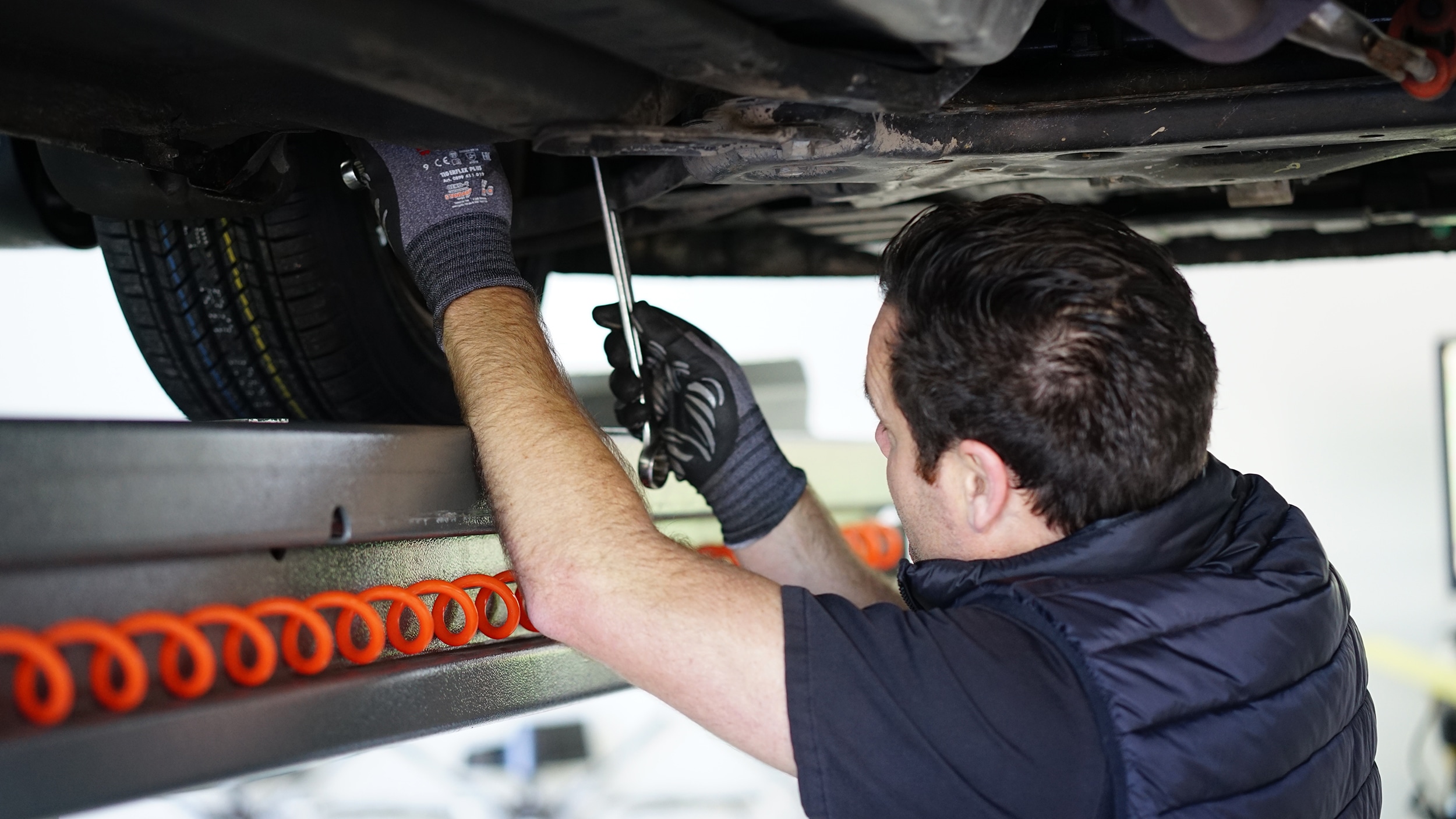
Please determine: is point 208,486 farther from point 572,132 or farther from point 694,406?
point 694,406

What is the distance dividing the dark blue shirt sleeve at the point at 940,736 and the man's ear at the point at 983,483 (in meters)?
0.21

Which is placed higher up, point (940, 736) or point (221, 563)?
point (221, 563)

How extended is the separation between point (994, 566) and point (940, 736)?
0.67 feet

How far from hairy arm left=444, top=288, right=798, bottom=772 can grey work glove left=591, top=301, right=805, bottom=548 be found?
0.71 ft

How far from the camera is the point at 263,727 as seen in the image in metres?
0.76

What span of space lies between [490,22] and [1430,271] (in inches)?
238

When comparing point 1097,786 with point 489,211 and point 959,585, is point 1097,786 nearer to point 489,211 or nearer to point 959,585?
point 959,585

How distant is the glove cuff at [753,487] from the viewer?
1.28 meters

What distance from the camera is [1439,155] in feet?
5.43

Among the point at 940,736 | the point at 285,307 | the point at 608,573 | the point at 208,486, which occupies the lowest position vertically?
the point at 940,736

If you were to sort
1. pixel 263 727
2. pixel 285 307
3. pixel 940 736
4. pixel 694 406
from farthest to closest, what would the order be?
pixel 285 307, pixel 694 406, pixel 940 736, pixel 263 727

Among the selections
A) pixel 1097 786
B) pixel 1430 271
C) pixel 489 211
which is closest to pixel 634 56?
pixel 489 211

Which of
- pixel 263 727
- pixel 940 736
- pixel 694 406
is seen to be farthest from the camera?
pixel 694 406

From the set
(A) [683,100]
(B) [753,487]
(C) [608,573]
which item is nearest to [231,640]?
(C) [608,573]
